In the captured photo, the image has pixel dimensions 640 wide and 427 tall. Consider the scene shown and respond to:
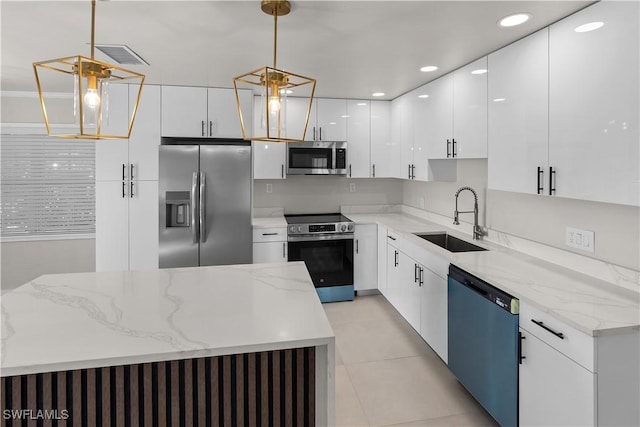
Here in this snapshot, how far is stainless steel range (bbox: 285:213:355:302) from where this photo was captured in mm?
4074

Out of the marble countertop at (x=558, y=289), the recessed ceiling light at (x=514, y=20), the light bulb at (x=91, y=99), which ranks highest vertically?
the recessed ceiling light at (x=514, y=20)

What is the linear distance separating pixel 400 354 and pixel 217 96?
2.93 meters

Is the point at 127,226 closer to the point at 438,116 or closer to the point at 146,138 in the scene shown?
the point at 146,138

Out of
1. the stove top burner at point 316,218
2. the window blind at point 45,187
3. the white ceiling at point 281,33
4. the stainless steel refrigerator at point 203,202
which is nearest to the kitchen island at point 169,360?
the white ceiling at point 281,33

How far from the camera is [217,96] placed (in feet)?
12.5

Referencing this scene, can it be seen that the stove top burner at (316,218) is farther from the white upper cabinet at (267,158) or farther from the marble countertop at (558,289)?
the marble countertop at (558,289)

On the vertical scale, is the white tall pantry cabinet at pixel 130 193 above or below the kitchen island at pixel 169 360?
above

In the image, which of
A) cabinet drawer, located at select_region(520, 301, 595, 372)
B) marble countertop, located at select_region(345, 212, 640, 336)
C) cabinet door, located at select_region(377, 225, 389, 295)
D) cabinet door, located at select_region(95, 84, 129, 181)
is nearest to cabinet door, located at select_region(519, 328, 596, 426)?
cabinet drawer, located at select_region(520, 301, 595, 372)

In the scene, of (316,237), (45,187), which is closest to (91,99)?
(316,237)

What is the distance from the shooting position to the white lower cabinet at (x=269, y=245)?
3.98 meters

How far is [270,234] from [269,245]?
0.38ft

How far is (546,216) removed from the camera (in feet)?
8.41

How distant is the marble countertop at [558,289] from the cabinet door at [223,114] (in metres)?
2.19

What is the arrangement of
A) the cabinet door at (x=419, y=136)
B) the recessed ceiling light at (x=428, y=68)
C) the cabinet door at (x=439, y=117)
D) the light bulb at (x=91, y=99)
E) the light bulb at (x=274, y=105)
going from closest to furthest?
the light bulb at (x=91, y=99)
the light bulb at (x=274, y=105)
the recessed ceiling light at (x=428, y=68)
the cabinet door at (x=439, y=117)
the cabinet door at (x=419, y=136)
